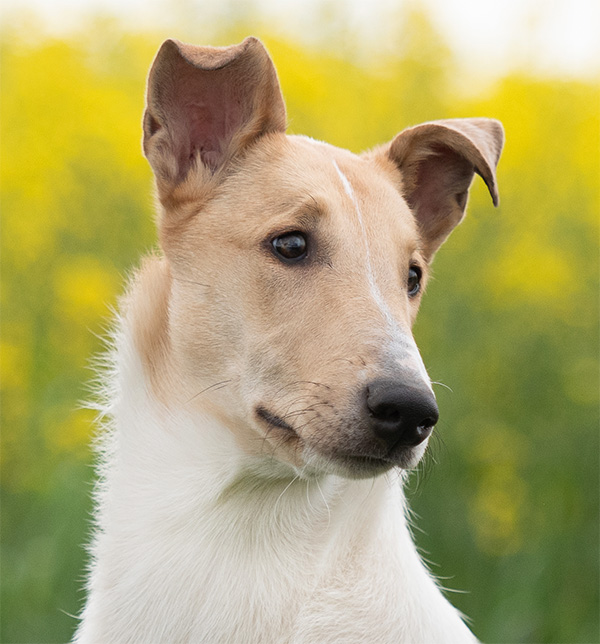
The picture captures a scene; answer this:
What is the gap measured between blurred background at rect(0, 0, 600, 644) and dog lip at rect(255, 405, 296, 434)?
11.5ft

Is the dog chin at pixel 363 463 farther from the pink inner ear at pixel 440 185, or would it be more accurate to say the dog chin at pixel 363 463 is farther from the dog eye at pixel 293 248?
the pink inner ear at pixel 440 185

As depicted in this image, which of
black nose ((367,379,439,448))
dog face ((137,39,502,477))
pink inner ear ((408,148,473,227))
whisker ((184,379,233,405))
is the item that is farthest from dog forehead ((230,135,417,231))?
black nose ((367,379,439,448))

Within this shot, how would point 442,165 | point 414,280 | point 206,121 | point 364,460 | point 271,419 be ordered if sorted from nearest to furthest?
point 364,460, point 271,419, point 414,280, point 206,121, point 442,165

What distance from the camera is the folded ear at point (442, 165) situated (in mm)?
4906

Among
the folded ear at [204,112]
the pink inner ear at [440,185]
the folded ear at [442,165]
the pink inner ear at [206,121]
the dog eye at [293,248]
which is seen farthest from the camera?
the pink inner ear at [440,185]

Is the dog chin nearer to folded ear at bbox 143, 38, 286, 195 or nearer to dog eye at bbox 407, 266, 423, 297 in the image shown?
dog eye at bbox 407, 266, 423, 297

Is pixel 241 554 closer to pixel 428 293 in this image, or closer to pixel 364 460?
pixel 364 460

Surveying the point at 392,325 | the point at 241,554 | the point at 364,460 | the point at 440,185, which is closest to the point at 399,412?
the point at 364,460

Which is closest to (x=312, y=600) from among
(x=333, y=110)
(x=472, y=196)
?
(x=472, y=196)

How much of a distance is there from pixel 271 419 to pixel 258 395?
0.12 meters

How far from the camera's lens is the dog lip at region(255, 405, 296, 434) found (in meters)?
3.90

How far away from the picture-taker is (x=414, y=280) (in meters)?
4.60

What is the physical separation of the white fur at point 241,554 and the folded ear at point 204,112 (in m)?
1.15

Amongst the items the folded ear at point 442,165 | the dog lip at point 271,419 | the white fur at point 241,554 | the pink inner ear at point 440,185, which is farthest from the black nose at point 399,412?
the pink inner ear at point 440,185
